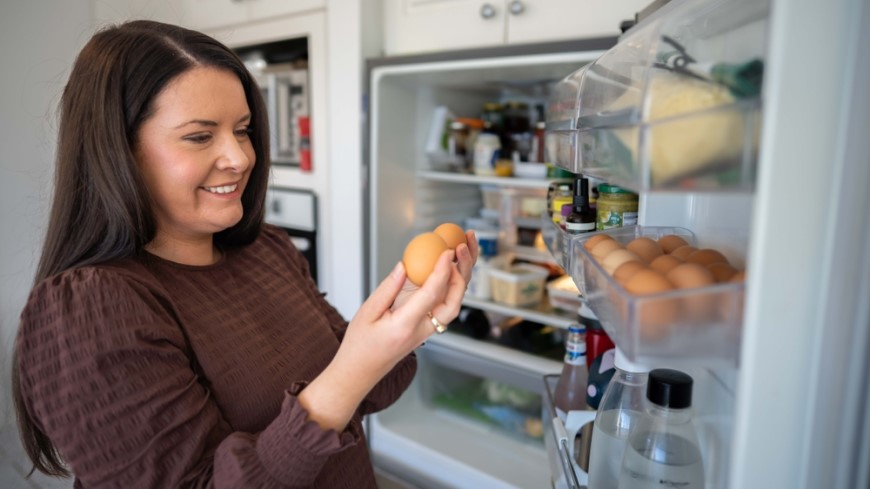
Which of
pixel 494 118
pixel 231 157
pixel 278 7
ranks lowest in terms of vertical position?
pixel 231 157

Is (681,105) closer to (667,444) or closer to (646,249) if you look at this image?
(646,249)

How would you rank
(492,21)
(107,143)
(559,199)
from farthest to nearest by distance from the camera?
(492,21) → (559,199) → (107,143)

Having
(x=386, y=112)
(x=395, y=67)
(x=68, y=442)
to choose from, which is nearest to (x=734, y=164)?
(x=68, y=442)

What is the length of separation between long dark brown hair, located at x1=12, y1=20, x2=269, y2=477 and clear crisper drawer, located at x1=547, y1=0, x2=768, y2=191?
570 mm

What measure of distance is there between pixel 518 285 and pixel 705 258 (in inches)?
43.1

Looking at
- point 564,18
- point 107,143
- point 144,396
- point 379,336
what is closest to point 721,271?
point 379,336

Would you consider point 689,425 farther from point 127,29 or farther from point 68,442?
point 127,29

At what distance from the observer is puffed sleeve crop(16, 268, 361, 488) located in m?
0.65

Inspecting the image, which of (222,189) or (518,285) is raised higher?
(222,189)

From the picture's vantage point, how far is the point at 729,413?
610 millimetres

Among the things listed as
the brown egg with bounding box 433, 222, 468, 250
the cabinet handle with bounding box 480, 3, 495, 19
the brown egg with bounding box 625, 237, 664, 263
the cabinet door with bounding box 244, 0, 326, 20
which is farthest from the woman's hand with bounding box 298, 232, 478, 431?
the cabinet door with bounding box 244, 0, 326, 20

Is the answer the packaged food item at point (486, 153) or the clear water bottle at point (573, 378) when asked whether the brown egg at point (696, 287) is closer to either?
the clear water bottle at point (573, 378)

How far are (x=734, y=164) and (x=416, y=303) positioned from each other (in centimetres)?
33

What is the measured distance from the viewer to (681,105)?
46 cm
